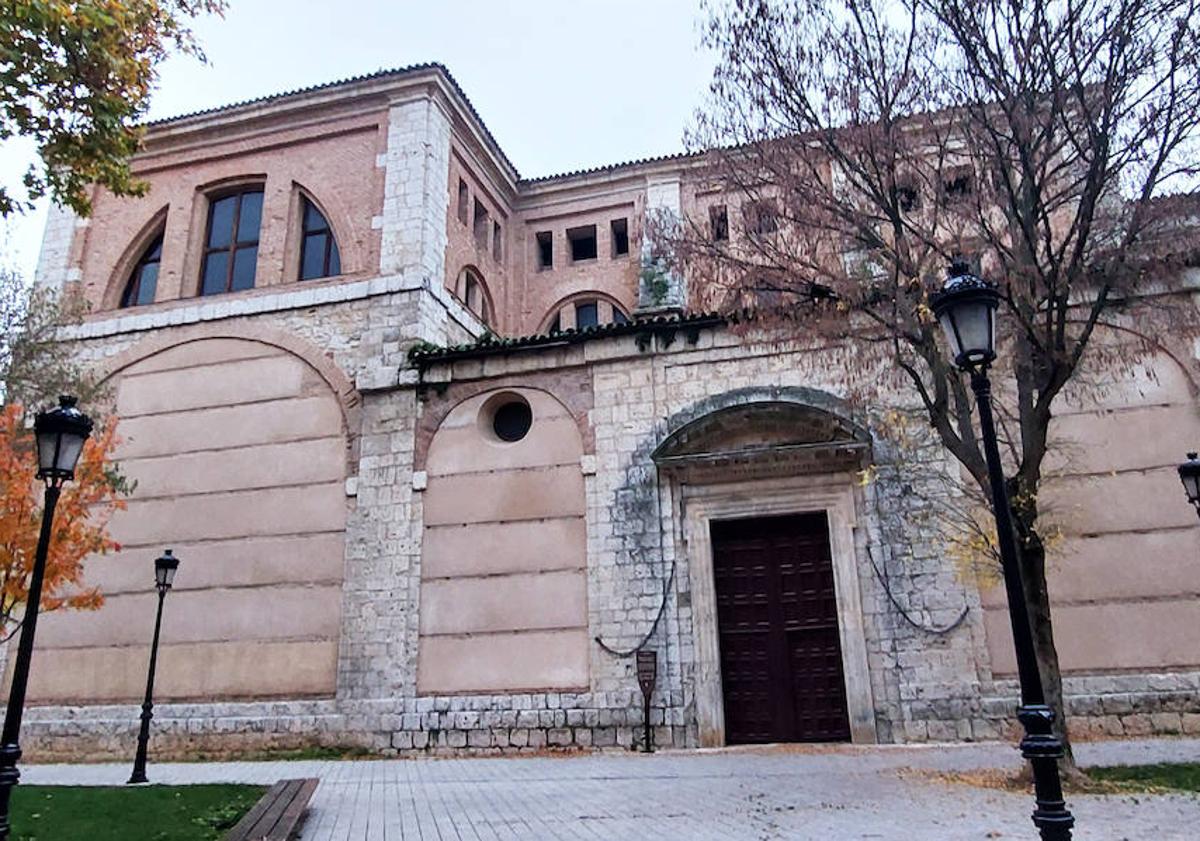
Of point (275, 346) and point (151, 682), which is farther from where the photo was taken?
point (275, 346)

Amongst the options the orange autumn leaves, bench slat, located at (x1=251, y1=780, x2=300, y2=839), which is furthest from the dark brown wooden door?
the orange autumn leaves

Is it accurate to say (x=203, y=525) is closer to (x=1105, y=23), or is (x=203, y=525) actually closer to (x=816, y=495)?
(x=816, y=495)

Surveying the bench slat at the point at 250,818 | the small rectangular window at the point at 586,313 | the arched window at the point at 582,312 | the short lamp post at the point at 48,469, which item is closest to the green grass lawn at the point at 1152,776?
the bench slat at the point at 250,818

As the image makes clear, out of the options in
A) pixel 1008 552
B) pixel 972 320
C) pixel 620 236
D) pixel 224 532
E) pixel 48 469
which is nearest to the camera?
pixel 1008 552

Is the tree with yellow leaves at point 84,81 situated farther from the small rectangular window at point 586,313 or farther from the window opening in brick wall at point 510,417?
the small rectangular window at point 586,313

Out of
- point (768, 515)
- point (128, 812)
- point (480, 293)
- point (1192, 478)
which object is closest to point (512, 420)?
point (768, 515)

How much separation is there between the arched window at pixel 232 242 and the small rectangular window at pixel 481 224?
4.32 m

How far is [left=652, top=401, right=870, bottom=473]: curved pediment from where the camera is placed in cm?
1197

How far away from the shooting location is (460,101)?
55.5 feet

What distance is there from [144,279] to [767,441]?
1286 centimetres

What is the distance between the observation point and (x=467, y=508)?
1352 centimetres

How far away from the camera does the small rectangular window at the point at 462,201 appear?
17.6 metres

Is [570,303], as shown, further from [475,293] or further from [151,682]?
[151,682]

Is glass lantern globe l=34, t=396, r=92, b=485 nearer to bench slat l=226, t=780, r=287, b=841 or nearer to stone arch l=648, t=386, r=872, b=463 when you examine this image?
bench slat l=226, t=780, r=287, b=841
